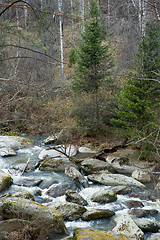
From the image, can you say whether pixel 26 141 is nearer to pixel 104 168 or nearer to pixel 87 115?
pixel 87 115

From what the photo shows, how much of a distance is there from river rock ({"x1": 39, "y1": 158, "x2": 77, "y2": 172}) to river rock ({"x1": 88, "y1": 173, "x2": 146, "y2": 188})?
1390mm

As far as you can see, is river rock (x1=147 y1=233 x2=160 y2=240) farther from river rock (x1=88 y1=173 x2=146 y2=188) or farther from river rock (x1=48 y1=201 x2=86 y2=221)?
river rock (x1=88 y1=173 x2=146 y2=188)

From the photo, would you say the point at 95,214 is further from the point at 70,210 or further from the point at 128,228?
the point at 128,228

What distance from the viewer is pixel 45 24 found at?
8.87 feet

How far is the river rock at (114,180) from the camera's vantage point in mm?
7582

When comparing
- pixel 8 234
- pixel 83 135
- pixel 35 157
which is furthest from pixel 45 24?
pixel 83 135

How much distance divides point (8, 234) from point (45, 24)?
388 cm

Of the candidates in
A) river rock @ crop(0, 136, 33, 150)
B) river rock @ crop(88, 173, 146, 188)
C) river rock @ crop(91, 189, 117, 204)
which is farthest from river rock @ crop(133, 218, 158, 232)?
river rock @ crop(0, 136, 33, 150)

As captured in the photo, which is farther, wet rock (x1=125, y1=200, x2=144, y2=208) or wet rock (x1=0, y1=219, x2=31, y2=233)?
wet rock (x1=125, y1=200, x2=144, y2=208)

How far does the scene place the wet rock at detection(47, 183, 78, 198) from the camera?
685 cm

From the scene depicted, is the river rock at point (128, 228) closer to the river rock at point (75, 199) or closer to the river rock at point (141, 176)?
the river rock at point (75, 199)

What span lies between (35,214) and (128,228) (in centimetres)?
214

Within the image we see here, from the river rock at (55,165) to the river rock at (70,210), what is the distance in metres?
3.00

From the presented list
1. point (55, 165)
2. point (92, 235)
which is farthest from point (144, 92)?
point (92, 235)
